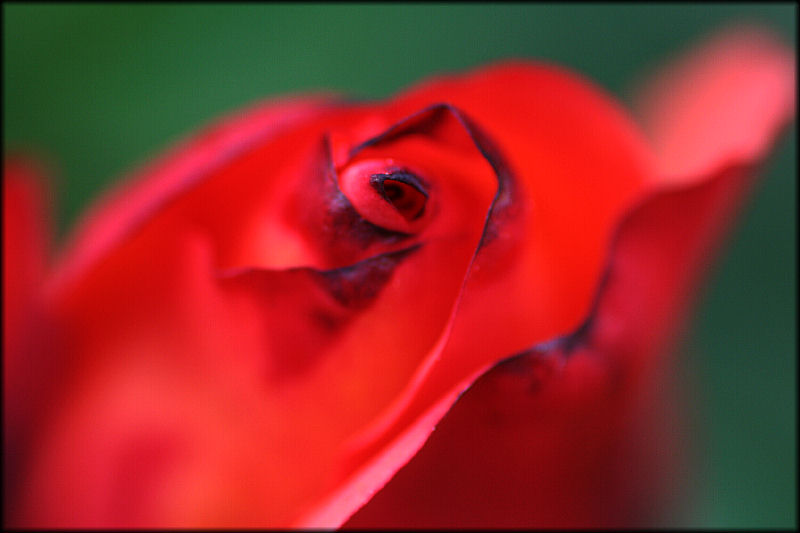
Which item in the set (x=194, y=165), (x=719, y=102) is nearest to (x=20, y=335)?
(x=194, y=165)

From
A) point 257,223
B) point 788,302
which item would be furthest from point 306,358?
point 788,302

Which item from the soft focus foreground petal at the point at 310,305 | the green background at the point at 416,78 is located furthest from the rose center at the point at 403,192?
the green background at the point at 416,78

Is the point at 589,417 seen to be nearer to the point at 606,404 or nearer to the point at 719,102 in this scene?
the point at 606,404

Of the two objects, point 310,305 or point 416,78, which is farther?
point 416,78

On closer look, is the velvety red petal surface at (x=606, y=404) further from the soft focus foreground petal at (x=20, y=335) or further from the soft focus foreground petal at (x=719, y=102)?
the soft focus foreground petal at (x=20, y=335)

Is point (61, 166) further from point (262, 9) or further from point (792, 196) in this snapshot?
point (792, 196)
